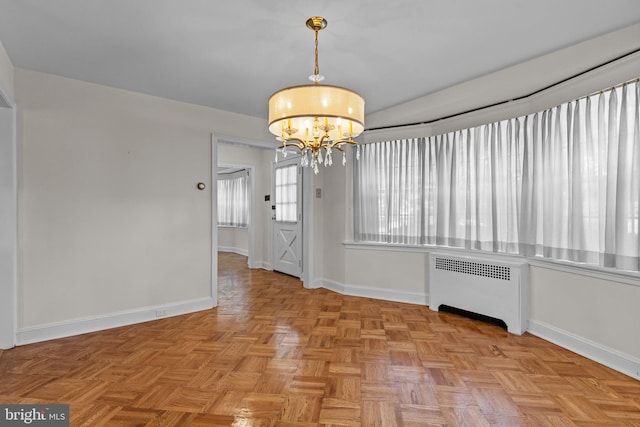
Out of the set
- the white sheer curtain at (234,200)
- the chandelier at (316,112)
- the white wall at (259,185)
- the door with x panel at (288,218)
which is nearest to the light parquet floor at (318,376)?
the chandelier at (316,112)

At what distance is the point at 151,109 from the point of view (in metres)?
3.62

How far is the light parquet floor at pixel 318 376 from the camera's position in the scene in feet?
6.20

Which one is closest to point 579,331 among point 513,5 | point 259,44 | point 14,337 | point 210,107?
point 513,5

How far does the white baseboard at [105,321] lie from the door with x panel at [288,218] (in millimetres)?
1911

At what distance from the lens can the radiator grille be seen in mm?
3205

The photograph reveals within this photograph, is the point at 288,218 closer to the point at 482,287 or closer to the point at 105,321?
the point at 105,321

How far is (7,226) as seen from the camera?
2811 mm

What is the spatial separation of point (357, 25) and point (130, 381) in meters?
3.05

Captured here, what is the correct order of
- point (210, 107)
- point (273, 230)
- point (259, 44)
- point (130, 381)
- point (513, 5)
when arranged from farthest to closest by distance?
point (273, 230), point (210, 107), point (259, 44), point (130, 381), point (513, 5)

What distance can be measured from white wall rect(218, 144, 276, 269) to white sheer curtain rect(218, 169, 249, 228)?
70.1 inches

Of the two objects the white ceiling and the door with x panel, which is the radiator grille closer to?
the white ceiling

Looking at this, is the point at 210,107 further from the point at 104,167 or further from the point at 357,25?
the point at 357,25

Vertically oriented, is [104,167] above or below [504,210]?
above

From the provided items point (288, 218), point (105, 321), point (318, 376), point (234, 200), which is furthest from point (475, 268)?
point (234, 200)
